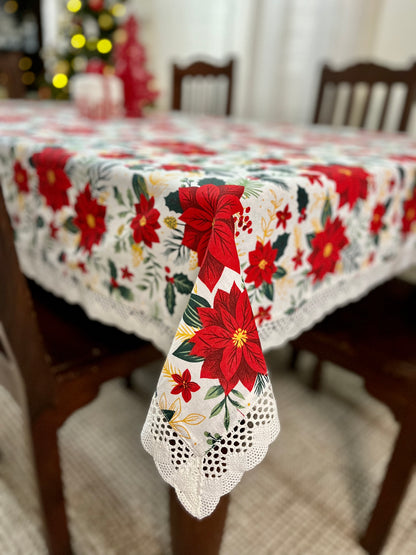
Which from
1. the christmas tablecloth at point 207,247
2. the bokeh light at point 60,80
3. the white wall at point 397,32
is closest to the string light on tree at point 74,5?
the bokeh light at point 60,80

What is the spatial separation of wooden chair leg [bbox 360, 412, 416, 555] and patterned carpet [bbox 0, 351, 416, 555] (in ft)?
0.22

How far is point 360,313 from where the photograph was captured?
2.84ft

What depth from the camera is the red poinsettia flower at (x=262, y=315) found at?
537mm

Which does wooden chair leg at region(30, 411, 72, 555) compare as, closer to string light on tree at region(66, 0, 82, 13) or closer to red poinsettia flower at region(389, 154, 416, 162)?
red poinsettia flower at region(389, 154, 416, 162)

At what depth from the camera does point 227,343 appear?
0.42 meters

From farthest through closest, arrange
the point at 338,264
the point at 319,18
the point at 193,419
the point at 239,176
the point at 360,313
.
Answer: the point at 319,18
the point at 360,313
the point at 338,264
the point at 239,176
the point at 193,419

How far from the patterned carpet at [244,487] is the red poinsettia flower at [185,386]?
0.42m

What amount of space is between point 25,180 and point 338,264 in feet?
1.86

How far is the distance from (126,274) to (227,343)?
208mm

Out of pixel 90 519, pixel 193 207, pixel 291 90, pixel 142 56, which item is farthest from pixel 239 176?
pixel 291 90

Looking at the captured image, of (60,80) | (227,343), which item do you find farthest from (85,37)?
(227,343)

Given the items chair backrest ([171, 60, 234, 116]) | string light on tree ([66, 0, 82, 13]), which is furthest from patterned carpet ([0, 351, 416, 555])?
string light on tree ([66, 0, 82, 13])

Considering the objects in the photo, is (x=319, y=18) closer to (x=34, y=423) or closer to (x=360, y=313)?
(x=360, y=313)

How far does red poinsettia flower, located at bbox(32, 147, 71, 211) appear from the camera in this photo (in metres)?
0.64
